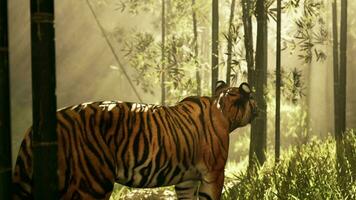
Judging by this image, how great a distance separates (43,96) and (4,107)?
16cm

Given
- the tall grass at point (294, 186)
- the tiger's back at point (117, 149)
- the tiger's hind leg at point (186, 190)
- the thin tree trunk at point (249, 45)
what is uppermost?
the thin tree trunk at point (249, 45)

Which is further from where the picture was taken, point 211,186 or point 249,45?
point 249,45

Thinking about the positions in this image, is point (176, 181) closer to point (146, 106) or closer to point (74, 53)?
point (146, 106)

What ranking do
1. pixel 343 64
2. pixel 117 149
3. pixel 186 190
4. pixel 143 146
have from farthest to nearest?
pixel 343 64 < pixel 186 190 < pixel 143 146 < pixel 117 149

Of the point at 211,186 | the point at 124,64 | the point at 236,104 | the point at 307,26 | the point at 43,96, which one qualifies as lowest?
the point at 211,186

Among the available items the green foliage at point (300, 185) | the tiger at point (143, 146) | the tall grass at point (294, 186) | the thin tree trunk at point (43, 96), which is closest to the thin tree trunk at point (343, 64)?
the tall grass at point (294, 186)

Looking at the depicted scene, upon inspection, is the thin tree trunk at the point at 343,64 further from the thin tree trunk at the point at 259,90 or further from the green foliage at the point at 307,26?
the thin tree trunk at the point at 259,90

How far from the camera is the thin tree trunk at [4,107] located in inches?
71.6

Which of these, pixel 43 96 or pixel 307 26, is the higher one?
pixel 307 26

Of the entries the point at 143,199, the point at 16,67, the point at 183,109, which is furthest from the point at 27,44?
the point at 183,109

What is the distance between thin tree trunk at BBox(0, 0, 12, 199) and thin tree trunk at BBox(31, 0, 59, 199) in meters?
0.11

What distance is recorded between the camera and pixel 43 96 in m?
1.82

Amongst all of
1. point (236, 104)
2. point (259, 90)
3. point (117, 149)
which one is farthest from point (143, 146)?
point (259, 90)

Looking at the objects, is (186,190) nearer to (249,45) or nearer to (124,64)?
(249,45)
